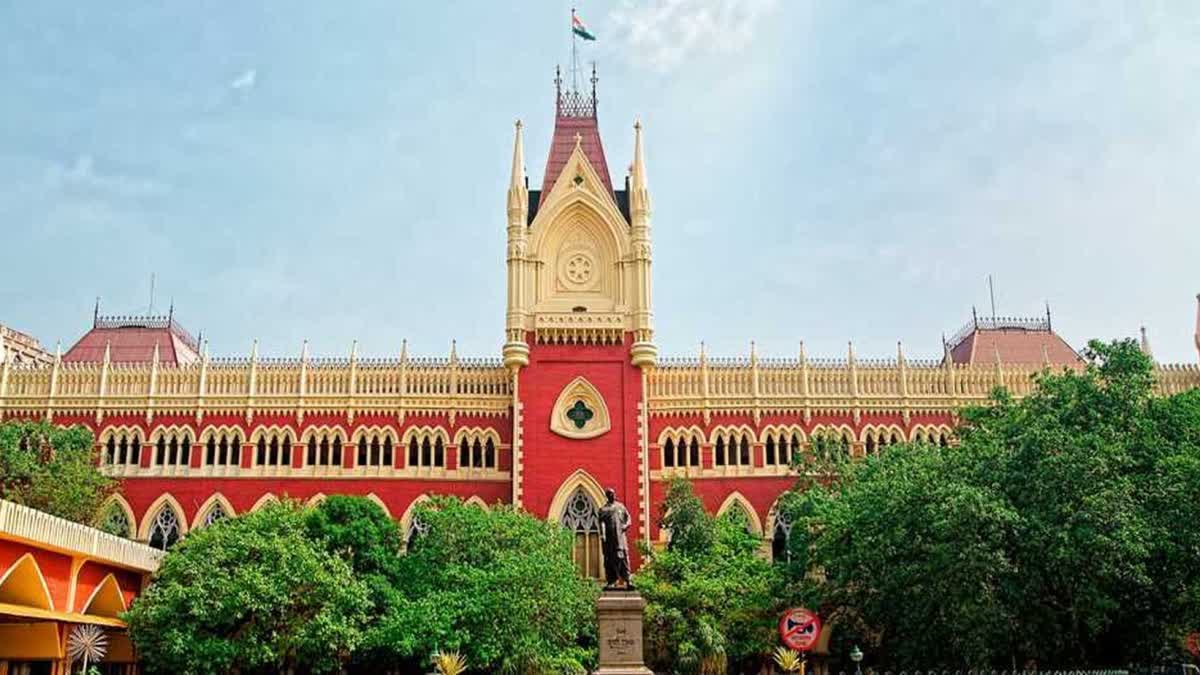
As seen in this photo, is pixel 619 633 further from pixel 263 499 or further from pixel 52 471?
pixel 52 471

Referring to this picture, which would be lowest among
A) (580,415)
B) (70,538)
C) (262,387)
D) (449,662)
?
(449,662)

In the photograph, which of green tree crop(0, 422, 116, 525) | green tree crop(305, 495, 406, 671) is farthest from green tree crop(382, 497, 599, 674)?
green tree crop(0, 422, 116, 525)

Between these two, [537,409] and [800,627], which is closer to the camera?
[800,627]

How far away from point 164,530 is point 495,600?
16.9 metres

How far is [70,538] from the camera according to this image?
32.4 metres

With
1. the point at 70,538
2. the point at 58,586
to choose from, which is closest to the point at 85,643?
the point at 58,586

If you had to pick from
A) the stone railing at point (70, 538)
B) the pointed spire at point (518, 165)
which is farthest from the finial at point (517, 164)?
the stone railing at point (70, 538)

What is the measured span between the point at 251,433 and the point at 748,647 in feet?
68.7

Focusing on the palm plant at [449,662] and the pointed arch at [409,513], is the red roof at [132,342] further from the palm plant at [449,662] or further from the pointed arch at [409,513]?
the palm plant at [449,662]

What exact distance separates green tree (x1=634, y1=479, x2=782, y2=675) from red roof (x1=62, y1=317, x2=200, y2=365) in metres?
24.0

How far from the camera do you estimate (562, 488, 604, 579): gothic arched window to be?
4225 cm

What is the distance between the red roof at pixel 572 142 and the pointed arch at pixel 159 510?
18581 mm

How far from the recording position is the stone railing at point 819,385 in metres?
44.7

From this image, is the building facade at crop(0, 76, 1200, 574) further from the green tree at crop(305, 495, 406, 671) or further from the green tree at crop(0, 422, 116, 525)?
the green tree at crop(305, 495, 406, 671)
